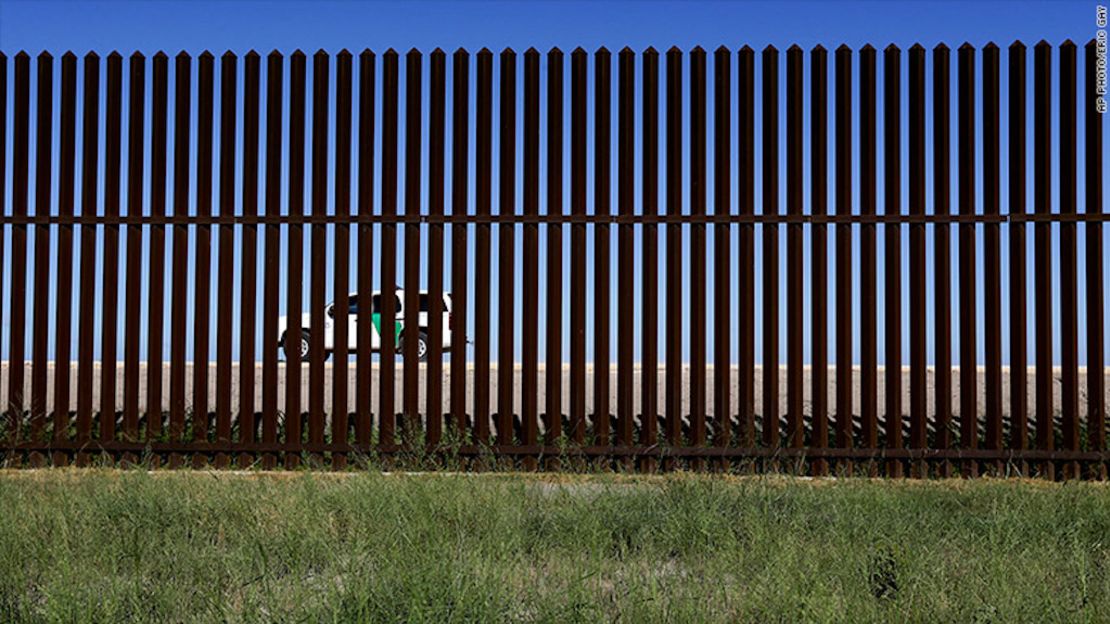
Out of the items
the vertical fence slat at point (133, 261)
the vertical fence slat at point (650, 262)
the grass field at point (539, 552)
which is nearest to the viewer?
the grass field at point (539, 552)


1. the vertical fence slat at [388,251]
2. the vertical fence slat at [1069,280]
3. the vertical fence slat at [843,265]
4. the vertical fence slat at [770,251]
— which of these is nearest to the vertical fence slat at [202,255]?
the vertical fence slat at [388,251]

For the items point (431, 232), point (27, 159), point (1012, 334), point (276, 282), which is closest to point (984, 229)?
point (1012, 334)

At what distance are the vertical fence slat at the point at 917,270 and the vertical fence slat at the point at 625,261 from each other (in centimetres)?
171

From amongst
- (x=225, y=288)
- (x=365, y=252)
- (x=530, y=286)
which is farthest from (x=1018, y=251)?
(x=225, y=288)

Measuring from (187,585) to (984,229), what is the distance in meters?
5.42

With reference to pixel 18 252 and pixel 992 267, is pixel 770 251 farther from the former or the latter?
pixel 18 252

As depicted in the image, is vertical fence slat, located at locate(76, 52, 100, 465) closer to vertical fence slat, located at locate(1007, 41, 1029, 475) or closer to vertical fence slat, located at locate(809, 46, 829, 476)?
vertical fence slat, located at locate(809, 46, 829, 476)

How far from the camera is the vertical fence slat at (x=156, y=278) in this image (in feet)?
25.8

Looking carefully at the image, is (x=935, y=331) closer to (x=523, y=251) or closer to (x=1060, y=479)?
(x=1060, y=479)

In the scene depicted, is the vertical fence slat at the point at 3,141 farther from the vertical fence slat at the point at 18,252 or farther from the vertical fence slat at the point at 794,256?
the vertical fence slat at the point at 794,256

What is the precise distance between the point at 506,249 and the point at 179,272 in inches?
Result: 81.9

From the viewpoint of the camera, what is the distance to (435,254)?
25.0 feet

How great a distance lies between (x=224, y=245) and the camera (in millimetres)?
7809

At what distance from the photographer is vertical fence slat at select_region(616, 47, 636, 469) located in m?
7.54
